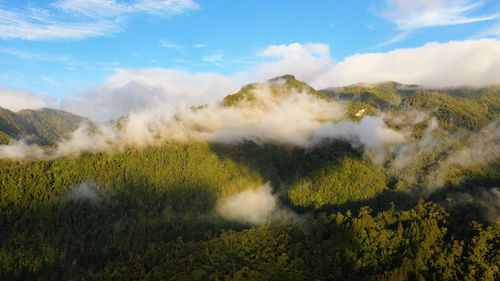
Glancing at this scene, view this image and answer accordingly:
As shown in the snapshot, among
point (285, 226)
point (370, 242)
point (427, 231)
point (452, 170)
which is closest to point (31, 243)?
point (285, 226)

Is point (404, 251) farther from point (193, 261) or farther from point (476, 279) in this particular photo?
point (193, 261)

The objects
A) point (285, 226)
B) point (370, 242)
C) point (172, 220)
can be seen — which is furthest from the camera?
point (172, 220)

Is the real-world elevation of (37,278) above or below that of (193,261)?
below

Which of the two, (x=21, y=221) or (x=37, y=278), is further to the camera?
(x=21, y=221)

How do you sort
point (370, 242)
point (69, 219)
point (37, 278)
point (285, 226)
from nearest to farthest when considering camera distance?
point (370, 242), point (285, 226), point (37, 278), point (69, 219)

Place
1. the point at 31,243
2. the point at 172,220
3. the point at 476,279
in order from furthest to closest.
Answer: the point at 172,220
the point at 31,243
the point at 476,279

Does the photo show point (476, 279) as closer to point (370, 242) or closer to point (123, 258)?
point (370, 242)

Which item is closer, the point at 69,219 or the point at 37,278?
the point at 37,278

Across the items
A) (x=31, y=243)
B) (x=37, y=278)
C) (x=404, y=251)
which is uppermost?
(x=404, y=251)

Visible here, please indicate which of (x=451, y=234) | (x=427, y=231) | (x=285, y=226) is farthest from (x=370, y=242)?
(x=285, y=226)
